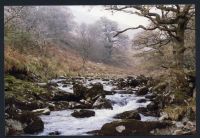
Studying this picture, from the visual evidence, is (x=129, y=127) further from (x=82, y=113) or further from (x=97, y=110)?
(x=82, y=113)

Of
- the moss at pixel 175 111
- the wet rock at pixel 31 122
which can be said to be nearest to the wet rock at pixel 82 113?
the wet rock at pixel 31 122

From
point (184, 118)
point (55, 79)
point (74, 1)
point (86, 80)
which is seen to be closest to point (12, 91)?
point (55, 79)

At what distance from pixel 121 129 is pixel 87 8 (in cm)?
139

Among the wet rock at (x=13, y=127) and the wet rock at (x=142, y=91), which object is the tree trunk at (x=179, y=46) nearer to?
the wet rock at (x=142, y=91)

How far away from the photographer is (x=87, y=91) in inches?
215

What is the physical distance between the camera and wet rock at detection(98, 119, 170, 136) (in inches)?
212

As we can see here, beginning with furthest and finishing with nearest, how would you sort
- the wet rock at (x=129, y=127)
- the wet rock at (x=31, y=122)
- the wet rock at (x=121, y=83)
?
the wet rock at (x=121, y=83) < the wet rock at (x=129, y=127) < the wet rock at (x=31, y=122)

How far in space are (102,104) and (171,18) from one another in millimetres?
1246

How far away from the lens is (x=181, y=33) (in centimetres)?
553

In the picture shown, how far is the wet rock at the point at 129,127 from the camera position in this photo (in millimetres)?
5387

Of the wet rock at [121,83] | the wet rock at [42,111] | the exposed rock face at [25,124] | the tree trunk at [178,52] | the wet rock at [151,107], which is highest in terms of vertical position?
the tree trunk at [178,52]

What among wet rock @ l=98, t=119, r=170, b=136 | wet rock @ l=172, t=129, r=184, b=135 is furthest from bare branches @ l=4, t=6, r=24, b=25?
wet rock @ l=172, t=129, r=184, b=135

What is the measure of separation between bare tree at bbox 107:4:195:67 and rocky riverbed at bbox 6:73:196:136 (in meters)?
0.48

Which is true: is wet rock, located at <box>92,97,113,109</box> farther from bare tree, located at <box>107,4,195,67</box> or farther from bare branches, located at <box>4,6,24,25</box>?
bare branches, located at <box>4,6,24,25</box>
